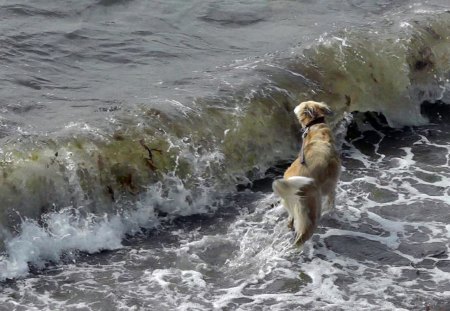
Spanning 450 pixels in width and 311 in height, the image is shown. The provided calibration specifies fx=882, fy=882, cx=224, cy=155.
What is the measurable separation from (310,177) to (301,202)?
0.40 m

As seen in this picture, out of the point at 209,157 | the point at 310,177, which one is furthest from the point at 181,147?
the point at 310,177

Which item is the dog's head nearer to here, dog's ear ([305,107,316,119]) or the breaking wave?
dog's ear ([305,107,316,119])

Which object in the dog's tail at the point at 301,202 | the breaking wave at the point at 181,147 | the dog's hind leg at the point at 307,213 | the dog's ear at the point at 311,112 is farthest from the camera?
the dog's ear at the point at 311,112

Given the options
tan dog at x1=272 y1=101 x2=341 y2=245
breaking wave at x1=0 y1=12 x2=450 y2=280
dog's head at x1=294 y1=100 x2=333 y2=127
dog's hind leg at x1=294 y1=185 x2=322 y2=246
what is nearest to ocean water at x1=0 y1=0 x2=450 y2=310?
breaking wave at x1=0 y1=12 x2=450 y2=280

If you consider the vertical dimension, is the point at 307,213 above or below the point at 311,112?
below

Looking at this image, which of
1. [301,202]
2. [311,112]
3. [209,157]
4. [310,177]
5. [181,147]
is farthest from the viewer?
[209,157]

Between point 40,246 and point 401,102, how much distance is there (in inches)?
259

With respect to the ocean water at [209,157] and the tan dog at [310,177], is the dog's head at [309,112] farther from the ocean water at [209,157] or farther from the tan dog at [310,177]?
the ocean water at [209,157]

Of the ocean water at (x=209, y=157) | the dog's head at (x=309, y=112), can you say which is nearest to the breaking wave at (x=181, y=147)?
the ocean water at (x=209, y=157)

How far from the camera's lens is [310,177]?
8547 millimetres

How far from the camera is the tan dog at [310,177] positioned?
8.20m

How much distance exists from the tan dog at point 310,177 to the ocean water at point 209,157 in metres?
0.38

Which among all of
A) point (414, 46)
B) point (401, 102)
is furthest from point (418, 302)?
point (414, 46)

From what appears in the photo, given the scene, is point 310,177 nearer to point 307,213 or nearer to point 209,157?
point 307,213
